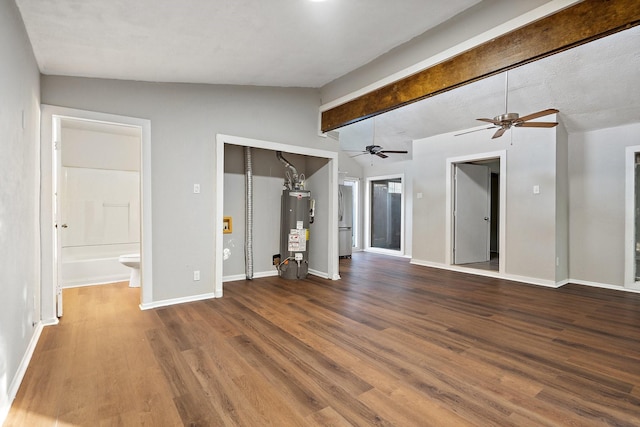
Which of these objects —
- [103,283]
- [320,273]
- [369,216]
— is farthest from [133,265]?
[369,216]

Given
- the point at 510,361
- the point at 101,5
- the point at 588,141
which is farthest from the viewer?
A: the point at 588,141

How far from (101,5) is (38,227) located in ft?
6.96

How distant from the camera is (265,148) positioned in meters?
4.34

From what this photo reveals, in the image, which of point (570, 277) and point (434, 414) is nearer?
point (434, 414)

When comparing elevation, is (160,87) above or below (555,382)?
above

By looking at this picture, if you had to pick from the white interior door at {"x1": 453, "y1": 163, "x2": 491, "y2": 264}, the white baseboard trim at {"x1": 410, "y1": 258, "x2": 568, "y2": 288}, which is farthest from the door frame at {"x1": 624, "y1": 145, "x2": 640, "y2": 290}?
the white interior door at {"x1": 453, "y1": 163, "x2": 491, "y2": 264}

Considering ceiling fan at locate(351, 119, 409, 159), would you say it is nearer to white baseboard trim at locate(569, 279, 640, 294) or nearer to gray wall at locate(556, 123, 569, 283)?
gray wall at locate(556, 123, 569, 283)

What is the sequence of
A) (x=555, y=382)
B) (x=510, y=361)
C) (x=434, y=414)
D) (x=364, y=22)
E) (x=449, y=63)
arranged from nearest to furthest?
1. (x=434, y=414)
2. (x=555, y=382)
3. (x=510, y=361)
4. (x=364, y=22)
5. (x=449, y=63)

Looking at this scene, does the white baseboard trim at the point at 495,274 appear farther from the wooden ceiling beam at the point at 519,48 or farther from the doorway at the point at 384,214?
the wooden ceiling beam at the point at 519,48

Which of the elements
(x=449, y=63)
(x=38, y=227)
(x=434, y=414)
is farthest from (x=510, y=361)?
(x=38, y=227)

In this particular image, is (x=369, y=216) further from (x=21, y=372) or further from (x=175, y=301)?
(x=21, y=372)

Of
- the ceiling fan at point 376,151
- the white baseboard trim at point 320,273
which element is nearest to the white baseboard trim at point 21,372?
the white baseboard trim at point 320,273

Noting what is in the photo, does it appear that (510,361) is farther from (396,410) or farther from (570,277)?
(570,277)

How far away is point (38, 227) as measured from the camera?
2.92m
